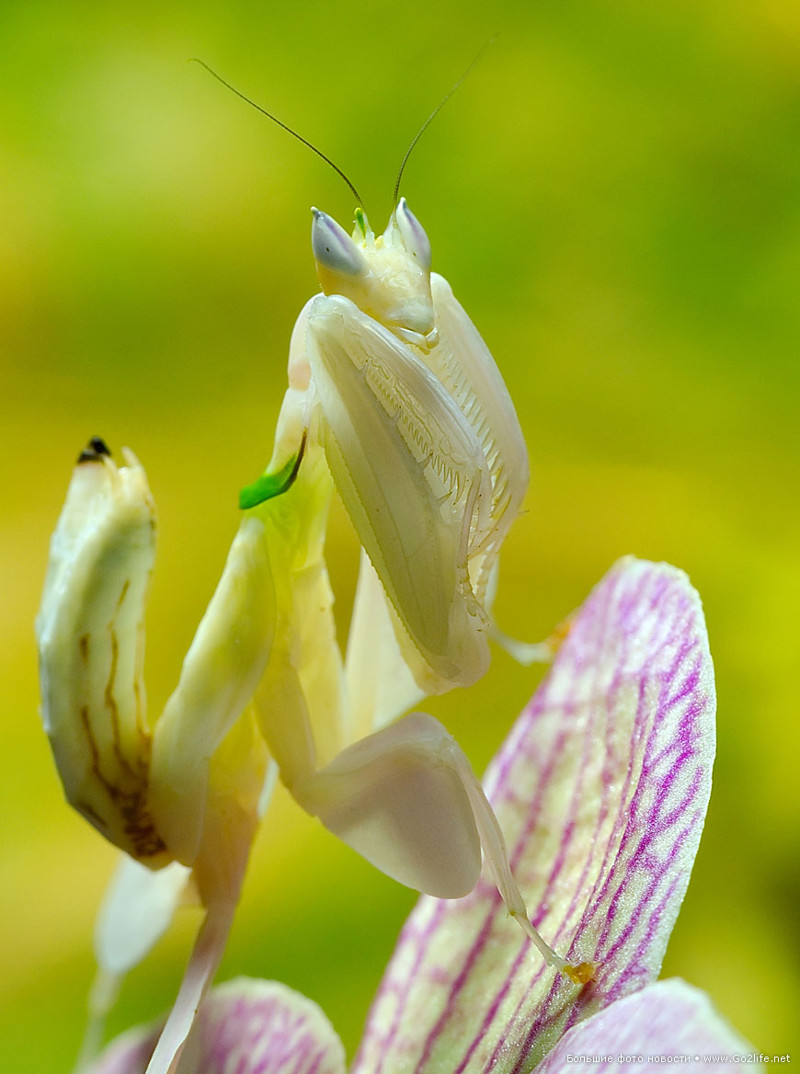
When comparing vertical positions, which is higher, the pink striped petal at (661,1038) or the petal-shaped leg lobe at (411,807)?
the petal-shaped leg lobe at (411,807)

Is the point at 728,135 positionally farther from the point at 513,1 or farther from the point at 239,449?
the point at 239,449

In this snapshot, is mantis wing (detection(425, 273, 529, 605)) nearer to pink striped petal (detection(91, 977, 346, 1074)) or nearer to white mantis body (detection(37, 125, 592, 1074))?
white mantis body (detection(37, 125, 592, 1074))

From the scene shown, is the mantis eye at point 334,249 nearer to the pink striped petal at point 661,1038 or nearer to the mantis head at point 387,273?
the mantis head at point 387,273

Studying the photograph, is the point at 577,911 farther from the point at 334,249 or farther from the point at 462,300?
the point at 462,300

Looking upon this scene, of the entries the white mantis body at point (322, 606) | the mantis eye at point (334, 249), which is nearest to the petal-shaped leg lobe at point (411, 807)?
the white mantis body at point (322, 606)

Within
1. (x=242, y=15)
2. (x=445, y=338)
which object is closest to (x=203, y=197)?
(x=242, y=15)

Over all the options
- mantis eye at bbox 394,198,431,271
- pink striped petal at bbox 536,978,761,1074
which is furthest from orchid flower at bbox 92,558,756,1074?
mantis eye at bbox 394,198,431,271

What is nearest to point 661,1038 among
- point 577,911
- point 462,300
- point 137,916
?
point 577,911

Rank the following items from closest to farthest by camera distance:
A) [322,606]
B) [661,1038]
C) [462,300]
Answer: [661,1038] → [322,606] → [462,300]
